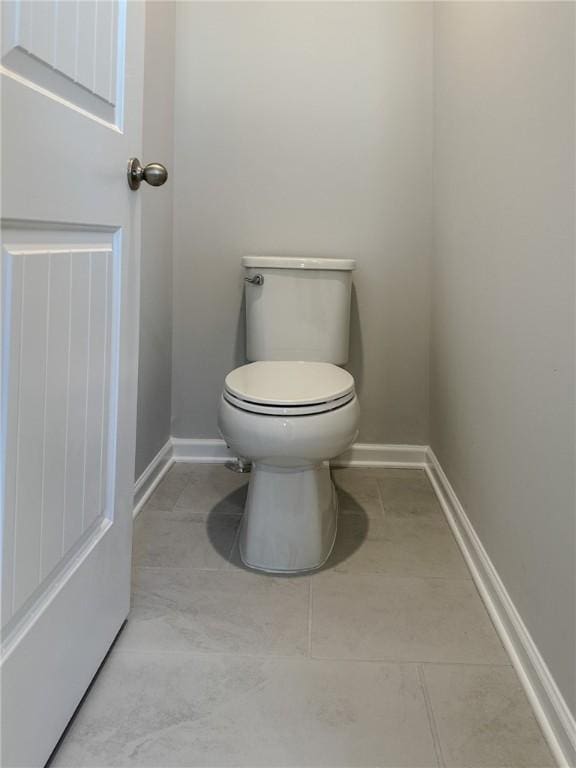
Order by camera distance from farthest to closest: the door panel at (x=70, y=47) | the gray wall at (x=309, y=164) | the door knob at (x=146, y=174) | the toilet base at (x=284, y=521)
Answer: the gray wall at (x=309, y=164)
the toilet base at (x=284, y=521)
the door knob at (x=146, y=174)
the door panel at (x=70, y=47)

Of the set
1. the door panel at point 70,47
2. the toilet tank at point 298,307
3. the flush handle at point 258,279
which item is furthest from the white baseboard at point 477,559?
the door panel at point 70,47

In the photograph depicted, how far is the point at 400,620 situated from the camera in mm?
1199

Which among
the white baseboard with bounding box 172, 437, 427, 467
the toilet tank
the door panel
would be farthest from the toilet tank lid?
the door panel

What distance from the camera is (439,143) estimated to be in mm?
1918

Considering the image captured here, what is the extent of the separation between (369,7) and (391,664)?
2.03m

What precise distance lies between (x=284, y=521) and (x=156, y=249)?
0.99 meters

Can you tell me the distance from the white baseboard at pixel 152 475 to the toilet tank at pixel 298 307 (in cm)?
50

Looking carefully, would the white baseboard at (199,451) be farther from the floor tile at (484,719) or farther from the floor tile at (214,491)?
the floor tile at (484,719)

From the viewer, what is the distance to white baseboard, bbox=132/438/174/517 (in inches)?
67.3

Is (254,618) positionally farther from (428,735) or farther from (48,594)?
(48,594)

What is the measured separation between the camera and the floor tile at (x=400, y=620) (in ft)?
3.59

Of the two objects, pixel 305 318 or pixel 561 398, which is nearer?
pixel 561 398

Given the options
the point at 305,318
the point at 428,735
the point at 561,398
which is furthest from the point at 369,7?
the point at 428,735

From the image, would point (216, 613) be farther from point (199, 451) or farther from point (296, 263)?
point (296, 263)
